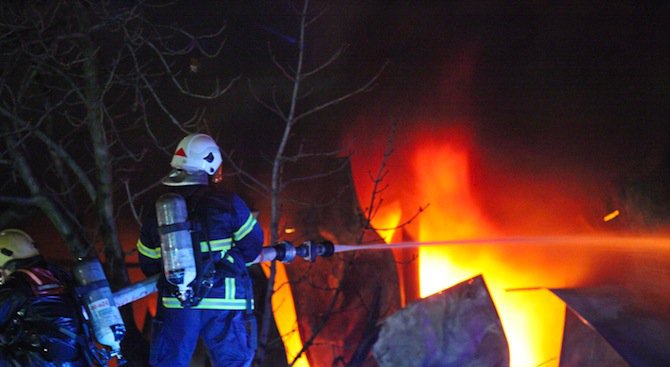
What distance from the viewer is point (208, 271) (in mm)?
3117

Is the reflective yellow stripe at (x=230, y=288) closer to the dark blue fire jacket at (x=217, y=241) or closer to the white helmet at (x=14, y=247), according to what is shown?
the dark blue fire jacket at (x=217, y=241)

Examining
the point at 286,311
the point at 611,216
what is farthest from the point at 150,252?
the point at 611,216

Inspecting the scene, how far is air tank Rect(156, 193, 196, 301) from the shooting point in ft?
9.58

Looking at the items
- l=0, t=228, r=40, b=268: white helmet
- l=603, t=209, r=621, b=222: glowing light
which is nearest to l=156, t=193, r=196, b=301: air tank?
l=0, t=228, r=40, b=268: white helmet

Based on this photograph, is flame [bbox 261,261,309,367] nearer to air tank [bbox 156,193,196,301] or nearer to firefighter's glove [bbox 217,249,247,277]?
firefighter's glove [bbox 217,249,247,277]

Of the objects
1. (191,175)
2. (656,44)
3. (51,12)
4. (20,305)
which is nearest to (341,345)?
(191,175)

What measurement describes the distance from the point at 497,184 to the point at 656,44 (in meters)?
2.51

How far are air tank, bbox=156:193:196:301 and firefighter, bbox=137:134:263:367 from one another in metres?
0.10

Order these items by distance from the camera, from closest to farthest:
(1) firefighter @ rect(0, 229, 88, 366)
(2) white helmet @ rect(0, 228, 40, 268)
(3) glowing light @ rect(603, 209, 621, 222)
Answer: (1) firefighter @ rect(0, 229, 88, 366) → (2) white helmet @ rect(0, 228, 40, 268) → (3) glowing light @ rect(603, 209, 621, 222)

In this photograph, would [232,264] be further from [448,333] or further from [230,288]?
[448,333]

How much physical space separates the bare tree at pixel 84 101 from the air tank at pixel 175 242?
206cm

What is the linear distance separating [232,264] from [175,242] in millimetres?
427

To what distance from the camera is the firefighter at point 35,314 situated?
2678 millimetres

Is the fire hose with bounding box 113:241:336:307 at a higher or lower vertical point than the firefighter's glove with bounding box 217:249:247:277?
lower
